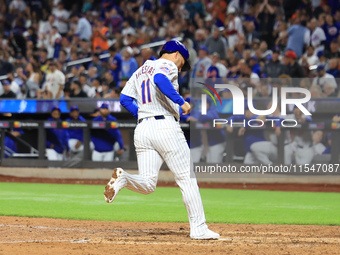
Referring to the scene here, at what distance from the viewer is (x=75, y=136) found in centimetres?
1441

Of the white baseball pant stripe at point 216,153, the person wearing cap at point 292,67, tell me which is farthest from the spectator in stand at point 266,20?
the white baseball pant stripe at point 216,153

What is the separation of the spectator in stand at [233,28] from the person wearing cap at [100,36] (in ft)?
12.3

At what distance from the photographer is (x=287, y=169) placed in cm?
1333

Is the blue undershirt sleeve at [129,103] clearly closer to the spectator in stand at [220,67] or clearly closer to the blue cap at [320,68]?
the blue cap at [320,68]

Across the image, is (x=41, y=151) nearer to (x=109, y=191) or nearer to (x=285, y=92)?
(x=285, y=92)

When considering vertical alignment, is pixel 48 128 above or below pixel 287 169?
above

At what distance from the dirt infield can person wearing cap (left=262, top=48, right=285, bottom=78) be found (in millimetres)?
7000

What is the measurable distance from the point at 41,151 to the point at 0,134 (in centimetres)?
120

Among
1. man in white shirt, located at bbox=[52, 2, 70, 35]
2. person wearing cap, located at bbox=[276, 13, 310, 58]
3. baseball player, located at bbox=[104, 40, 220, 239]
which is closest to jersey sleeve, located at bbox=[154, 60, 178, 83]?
baseball player, located at bbox=[104, 40, 220, 239]

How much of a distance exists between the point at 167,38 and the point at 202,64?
2.89 m

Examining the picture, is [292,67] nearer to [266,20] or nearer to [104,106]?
[266,20]

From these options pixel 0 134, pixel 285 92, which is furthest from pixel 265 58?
pixel 0 134

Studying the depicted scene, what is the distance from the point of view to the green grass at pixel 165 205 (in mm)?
8381

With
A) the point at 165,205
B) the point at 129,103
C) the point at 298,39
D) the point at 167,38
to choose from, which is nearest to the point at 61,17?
the point at 167,38
